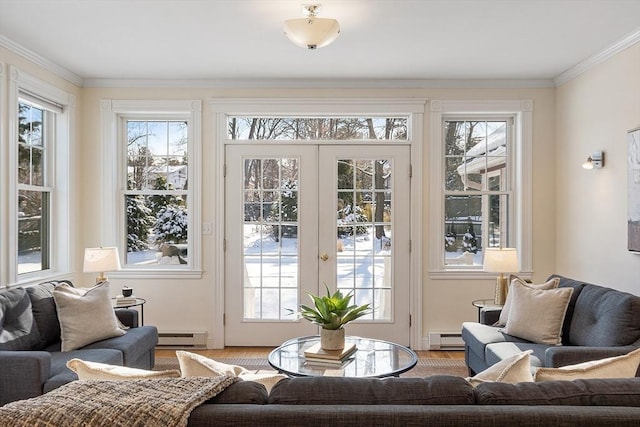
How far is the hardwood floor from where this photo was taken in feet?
Result: 15.6

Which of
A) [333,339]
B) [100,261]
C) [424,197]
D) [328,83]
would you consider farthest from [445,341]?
[100,261]

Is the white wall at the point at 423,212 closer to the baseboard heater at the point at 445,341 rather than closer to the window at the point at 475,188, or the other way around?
the baseboard heater at the point at 445,341

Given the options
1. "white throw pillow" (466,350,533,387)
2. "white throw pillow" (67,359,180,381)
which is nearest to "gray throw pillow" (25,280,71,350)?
"white throw pillow" (67,359,180,381)

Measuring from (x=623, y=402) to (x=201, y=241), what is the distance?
159 inches

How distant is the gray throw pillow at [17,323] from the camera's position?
3.11 m

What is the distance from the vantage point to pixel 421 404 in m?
1.51

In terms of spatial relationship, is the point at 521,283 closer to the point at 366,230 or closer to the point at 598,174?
the point at 598,174

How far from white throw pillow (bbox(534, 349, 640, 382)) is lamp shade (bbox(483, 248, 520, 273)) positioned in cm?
238

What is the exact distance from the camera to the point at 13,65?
3.90 m

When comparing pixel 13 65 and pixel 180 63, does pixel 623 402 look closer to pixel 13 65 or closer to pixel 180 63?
pixel 180 63

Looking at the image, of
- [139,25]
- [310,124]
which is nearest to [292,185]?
[310,124]

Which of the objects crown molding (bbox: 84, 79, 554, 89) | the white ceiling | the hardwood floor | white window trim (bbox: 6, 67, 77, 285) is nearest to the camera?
the white ceiling

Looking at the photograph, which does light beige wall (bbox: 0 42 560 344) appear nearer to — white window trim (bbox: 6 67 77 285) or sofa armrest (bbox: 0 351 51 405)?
white window trim (bbox: 6 67 77 285)

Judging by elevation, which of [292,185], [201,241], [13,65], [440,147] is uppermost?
[13,65]
